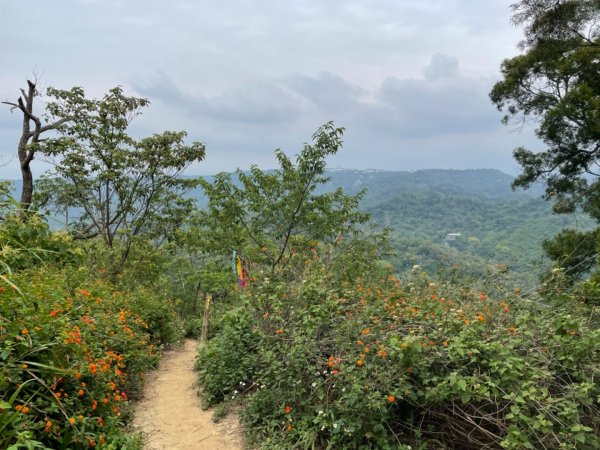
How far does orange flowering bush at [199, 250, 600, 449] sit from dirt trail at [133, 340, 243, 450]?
0.31m

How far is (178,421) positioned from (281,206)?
473 cm

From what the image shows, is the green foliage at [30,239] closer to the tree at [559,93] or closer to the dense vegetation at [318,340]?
the dense vegetation at [318,340]

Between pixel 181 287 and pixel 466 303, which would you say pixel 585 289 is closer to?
pixel 466 303

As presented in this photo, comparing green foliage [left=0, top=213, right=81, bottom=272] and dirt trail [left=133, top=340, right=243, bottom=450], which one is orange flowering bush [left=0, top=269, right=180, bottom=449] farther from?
green foliage [left=0, top=213, right=81, bottom=272]

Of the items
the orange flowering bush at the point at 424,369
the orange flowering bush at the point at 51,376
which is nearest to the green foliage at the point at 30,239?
the orange flowering bush at the point at 51,376

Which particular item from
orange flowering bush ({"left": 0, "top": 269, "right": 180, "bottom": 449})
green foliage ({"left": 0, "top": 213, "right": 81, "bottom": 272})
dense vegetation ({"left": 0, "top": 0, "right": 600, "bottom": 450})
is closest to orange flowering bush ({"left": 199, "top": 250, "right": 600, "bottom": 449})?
dense vegetation ({"left": 0, "top": 0, "right": 600, "bottom": 450})

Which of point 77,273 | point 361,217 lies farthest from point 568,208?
point 77,273

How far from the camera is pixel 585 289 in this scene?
13.3ft

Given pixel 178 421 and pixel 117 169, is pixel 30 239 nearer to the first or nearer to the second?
pixel 178 421

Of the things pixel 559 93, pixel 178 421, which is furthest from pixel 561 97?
pixel 178 421

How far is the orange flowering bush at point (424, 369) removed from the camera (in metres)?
3.01

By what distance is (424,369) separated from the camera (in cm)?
333

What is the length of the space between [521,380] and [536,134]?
1134 cm

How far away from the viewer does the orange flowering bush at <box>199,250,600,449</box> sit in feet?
9.88
